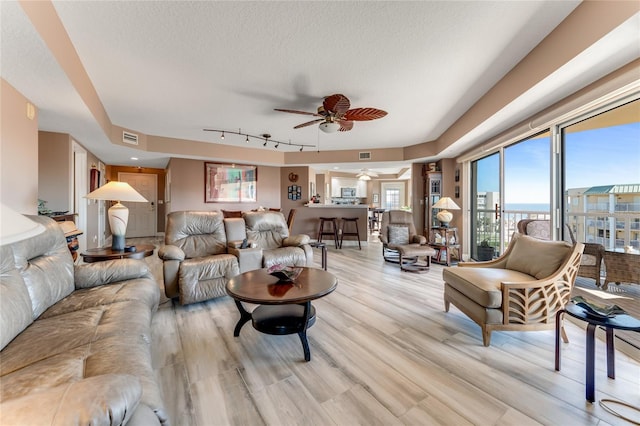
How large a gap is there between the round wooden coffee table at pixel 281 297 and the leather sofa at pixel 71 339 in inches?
26.0

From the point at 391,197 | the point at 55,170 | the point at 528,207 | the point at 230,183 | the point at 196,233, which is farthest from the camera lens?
the point at 391,197

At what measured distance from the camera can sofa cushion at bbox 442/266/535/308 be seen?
6.61ft

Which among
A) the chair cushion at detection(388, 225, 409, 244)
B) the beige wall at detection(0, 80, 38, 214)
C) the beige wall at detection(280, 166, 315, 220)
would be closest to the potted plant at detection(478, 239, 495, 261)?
the chair cushion at detection(388, 225, 409, 244)

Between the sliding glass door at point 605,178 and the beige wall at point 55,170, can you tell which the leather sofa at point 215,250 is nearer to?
the beige wall at point 55,170

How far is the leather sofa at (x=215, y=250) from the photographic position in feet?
9.04

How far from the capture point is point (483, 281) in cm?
218

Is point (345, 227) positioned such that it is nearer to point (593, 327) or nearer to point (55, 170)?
point (593, 327)

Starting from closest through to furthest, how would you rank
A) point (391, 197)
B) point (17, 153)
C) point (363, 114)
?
point (17, 153)
point (363, 114)
point (391, 197)

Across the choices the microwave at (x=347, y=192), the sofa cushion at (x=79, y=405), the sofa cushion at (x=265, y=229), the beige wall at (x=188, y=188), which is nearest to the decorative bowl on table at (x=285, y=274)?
the sofa cushion at (x=79, y=405)

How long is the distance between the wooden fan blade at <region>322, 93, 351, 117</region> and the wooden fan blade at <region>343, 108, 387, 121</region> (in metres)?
0.08

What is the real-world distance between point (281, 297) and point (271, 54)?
7.16 ft

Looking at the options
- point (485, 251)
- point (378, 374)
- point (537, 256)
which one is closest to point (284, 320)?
point (378, 374)

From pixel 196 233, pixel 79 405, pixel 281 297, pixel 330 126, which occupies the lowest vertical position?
pixel 281 297

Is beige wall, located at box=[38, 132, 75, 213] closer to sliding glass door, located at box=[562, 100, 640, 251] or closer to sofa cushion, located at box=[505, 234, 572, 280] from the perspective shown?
sofa cushion, located at box=[505, 234, 572, 280]
